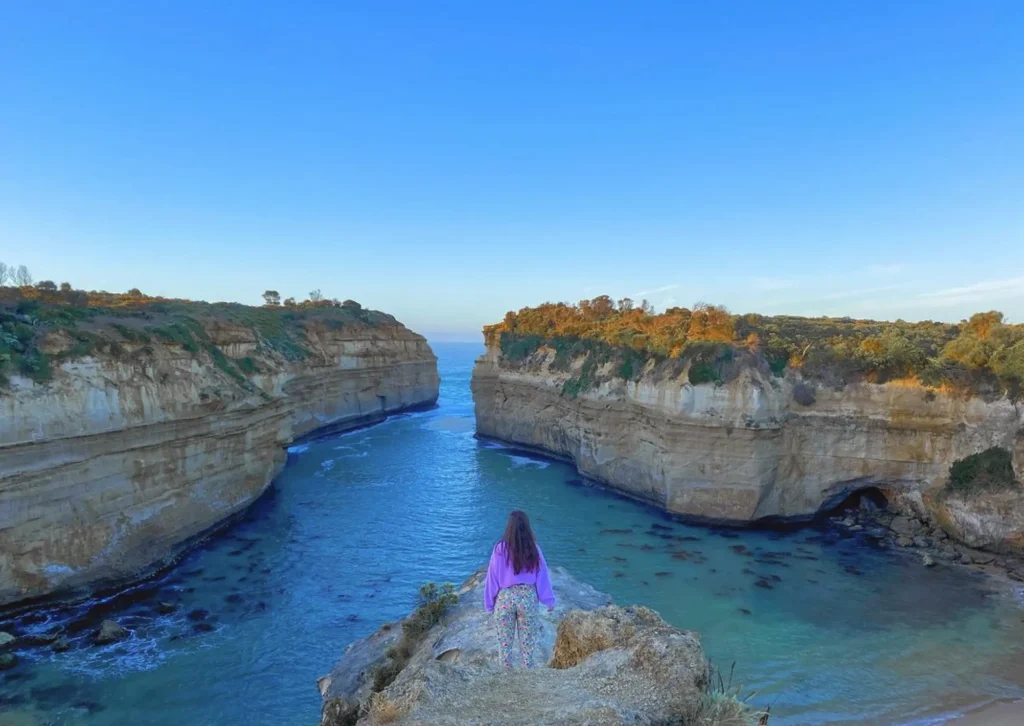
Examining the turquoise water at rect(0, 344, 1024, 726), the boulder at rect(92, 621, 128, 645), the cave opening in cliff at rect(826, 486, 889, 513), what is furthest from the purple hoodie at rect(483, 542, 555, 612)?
the cave opening in cliff at rect(826, 486, 889, 513)

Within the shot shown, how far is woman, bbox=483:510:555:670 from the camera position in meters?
5.48

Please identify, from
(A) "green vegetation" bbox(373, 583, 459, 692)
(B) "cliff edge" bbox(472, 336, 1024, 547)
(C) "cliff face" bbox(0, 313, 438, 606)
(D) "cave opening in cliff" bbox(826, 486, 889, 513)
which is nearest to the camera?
(A) "green vegetation" bbox(373, 583, 459, 692)

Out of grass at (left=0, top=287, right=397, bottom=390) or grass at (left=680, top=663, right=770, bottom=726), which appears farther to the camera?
grass at (left=0, top=287, right=397, bottom=390)

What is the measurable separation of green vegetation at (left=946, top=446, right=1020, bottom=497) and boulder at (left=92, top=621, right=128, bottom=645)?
23.1m

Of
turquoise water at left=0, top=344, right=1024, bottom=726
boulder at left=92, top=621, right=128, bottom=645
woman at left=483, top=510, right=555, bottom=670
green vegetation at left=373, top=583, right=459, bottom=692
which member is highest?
woman at left=483, top=510, right=555, bottom=670

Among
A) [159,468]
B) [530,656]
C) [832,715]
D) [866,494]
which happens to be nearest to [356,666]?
[530,656]

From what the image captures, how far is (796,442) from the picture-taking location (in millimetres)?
21156

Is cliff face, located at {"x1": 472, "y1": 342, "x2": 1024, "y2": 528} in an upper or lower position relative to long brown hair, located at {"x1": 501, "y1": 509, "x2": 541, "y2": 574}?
lower

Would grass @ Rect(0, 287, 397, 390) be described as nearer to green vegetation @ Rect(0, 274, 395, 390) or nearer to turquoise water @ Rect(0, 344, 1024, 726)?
green vegetation @ Rect(0, 274, 395, 390)

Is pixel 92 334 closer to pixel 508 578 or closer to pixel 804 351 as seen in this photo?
pixel 508 578

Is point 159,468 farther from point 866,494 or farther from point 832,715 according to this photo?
point 866,494

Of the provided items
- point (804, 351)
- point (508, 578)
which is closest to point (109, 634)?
point (508, 578)

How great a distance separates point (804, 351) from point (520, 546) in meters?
19.8

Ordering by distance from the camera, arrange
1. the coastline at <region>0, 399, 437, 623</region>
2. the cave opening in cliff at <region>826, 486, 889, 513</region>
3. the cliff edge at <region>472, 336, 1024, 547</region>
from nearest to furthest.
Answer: the coastline at <region>0, 399, 437, 623</region> → the cliff edge at <region>472, 336, 1024, 547</region> → the cave opening in cliff at <region>826, 486, 889, 513</region>
